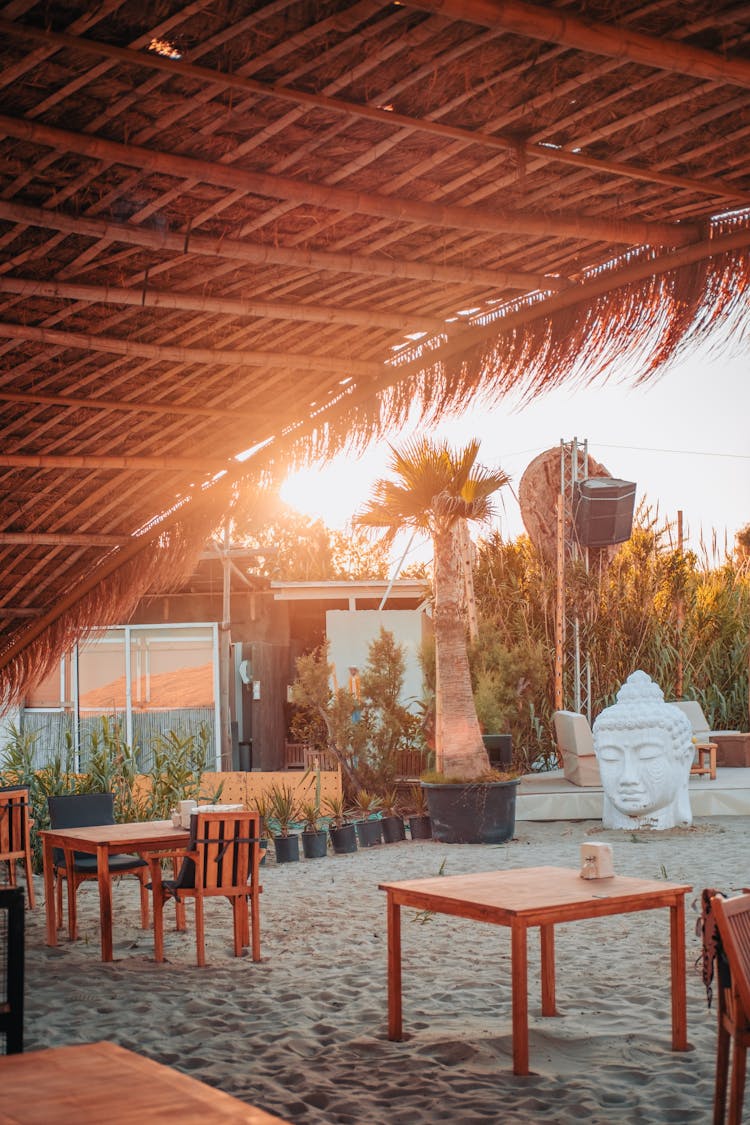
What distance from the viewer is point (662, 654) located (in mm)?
13680

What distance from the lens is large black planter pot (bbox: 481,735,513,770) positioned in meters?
12.2

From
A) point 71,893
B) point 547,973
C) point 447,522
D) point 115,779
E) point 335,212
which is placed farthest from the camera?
point 447,522

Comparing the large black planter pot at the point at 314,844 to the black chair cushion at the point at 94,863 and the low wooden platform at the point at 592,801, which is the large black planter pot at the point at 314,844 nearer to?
the low wooden platform at the point at 592,801

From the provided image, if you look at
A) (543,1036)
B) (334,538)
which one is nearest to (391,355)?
(543,1036)

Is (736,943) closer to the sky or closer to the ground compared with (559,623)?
closer to the ground

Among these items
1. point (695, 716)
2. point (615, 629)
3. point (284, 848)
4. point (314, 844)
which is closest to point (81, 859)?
point (284, 848)

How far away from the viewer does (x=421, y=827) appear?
10461 mm

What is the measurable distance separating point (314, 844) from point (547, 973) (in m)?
5.05

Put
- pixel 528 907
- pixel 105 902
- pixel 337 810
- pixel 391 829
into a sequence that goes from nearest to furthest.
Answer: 1. pixel 528 907
2. pixel 105 902
3. pixel 391 829
4. pixel 337 810

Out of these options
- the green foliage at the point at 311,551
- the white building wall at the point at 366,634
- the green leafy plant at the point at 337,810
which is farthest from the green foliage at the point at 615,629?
the green foliage at the point at 311,551

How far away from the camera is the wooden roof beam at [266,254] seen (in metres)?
3.43

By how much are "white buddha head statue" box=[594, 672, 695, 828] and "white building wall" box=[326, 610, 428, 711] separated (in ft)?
19.0

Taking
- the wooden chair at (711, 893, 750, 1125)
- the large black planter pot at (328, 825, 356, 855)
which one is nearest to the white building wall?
the large black planter pot at (328, 825, 356, 855)

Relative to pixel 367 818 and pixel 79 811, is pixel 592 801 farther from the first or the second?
pixel 79 811
